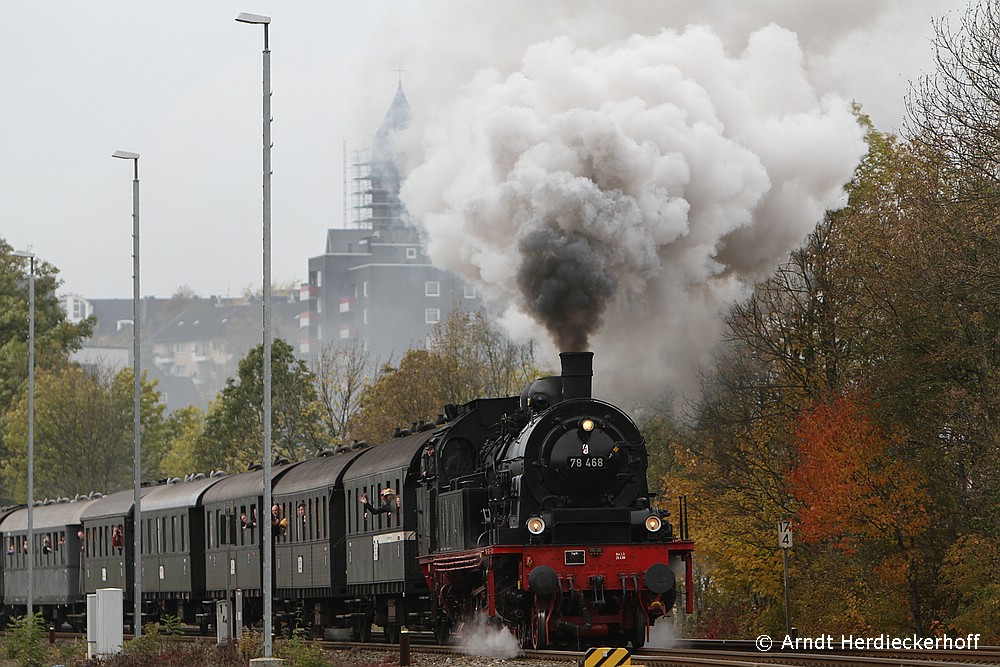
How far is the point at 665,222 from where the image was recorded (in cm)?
2603

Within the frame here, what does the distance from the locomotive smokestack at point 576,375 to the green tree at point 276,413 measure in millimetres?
44490

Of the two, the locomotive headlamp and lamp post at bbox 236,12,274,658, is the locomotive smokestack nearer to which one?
the locomotive headlamp

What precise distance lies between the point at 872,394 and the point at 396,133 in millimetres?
11117

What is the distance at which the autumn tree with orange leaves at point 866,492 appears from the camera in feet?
101

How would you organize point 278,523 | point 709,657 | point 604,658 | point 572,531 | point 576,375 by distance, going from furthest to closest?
point 278,523, point 576,375, point 572,531, point 709,657, point 604,658

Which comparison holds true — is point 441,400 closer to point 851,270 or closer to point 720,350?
point 720,350

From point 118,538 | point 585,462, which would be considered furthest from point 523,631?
point 118,538

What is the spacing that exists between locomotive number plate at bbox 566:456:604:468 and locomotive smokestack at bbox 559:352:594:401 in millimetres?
1017

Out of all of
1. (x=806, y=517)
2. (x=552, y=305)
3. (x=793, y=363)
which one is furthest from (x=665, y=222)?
(x=793, y=363)

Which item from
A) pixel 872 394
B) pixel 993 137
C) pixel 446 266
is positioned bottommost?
pixel 872 394

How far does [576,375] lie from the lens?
2223cm

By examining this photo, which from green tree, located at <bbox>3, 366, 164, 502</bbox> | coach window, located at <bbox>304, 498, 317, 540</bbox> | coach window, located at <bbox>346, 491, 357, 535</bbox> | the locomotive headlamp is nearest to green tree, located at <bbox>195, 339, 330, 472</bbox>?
green tree, located at <bbox>3, 366, 164, 502</bbox>

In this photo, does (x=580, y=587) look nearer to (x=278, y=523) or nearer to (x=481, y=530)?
(x=481, y=530)

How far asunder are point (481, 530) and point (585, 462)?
2.12 meters
